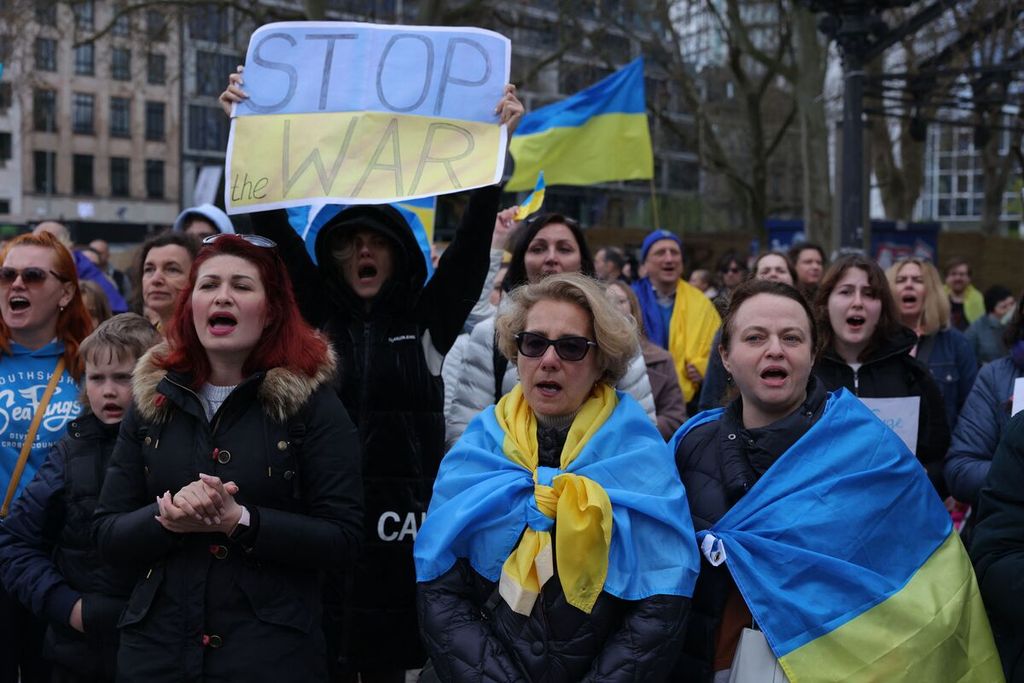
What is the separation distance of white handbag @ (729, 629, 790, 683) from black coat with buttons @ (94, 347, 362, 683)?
1.04m

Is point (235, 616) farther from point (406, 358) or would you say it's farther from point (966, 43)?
point (966, 43)

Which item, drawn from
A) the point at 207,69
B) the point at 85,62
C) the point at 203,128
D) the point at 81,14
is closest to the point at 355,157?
the point at 207,69

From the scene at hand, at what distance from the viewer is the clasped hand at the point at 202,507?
2.64 m

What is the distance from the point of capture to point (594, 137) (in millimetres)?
9844

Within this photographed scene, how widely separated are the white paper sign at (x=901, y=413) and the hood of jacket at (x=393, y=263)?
1856mm

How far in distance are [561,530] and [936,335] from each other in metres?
3.30

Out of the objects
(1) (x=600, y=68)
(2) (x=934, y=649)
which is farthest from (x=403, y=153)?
(1) (x=600, y=68)

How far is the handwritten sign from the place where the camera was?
378 cm

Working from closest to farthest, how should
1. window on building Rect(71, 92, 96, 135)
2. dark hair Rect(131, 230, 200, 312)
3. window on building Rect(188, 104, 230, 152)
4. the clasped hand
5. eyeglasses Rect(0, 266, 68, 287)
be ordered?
the clasped hand < eyeglasses Rect(0, 266, 68, 287) < dark hair Rect(131, 230, 200, 312) < window on building Rect(188, 104, 230, 152) < window on building Rect(71, 92, 96, 135)

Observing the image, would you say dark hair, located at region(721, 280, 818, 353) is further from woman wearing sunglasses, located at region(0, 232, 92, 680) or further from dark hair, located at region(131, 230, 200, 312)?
dark hair, located at region(131, 230, 200, 312)

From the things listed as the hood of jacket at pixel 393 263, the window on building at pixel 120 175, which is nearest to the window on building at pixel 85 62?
the window on building at pixel 120 175

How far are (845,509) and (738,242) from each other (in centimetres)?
1956

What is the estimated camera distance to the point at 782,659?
8.77 ft

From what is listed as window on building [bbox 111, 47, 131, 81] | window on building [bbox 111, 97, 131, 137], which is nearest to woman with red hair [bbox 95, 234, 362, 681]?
window on building [bbox 111, 47, 131, 81]
